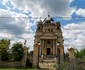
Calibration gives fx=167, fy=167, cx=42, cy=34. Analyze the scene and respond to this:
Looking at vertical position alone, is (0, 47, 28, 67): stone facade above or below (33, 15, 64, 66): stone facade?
below

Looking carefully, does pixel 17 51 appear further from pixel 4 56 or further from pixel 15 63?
pixel 4 56

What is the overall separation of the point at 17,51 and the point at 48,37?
535 inches

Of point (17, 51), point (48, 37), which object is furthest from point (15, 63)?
point (48, 37)

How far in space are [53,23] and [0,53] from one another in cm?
2023

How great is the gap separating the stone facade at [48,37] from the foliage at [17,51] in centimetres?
1058

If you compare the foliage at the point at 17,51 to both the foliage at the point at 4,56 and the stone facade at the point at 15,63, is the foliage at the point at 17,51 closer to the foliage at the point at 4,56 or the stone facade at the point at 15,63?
the stone facade at the point at 15,63

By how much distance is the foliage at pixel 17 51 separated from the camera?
2806 centimetres

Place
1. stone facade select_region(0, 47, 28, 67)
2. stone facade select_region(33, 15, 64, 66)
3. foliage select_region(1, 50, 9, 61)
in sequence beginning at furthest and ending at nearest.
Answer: stone facade select_region(33, 15, 64, 66) → foliage select_region(1, 50, 9, 61) → stone facade select_region(0, 47, 28, 67)

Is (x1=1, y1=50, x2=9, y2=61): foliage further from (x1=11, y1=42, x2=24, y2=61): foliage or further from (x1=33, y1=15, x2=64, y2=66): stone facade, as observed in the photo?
(x1=33, y1=15, x2=64, y2=66): stone facade

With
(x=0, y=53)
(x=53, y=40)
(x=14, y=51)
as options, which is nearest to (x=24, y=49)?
(x=14, y=51)

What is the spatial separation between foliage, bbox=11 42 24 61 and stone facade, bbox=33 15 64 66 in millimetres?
10579

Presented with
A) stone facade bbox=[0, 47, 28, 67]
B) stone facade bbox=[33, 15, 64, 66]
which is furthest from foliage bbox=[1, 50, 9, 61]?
stone facade bbox=[33, 15, 64, 66]

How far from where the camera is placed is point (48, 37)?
4034cm

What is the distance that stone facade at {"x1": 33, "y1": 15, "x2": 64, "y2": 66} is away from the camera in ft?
132
